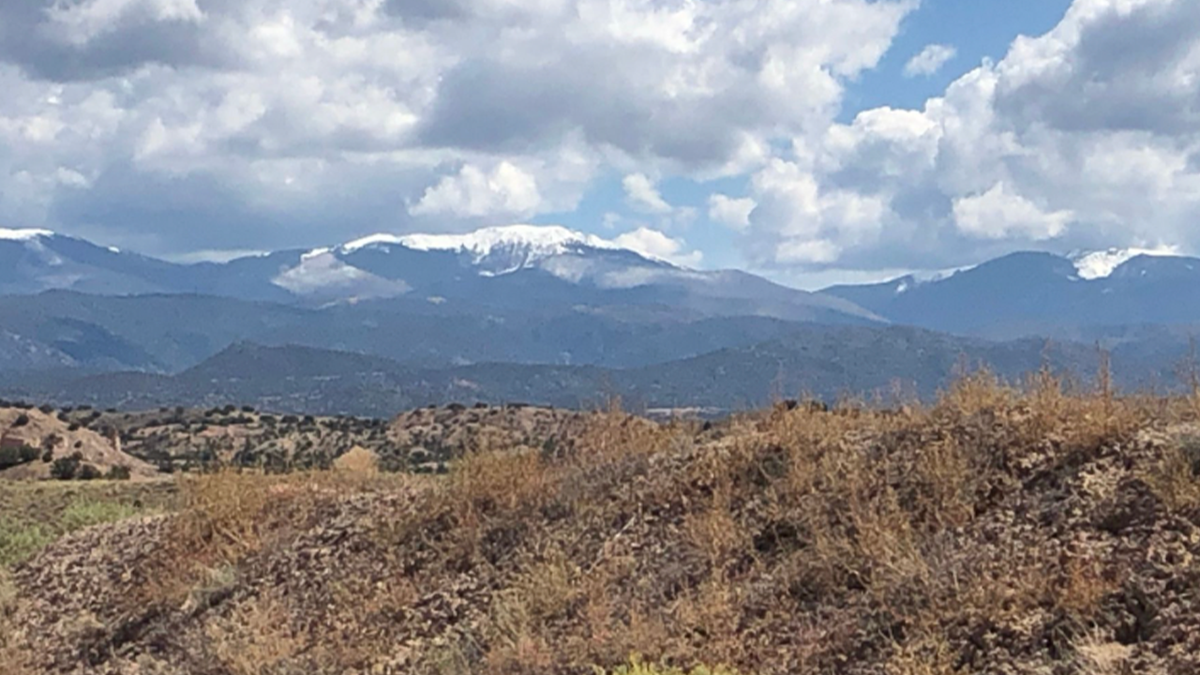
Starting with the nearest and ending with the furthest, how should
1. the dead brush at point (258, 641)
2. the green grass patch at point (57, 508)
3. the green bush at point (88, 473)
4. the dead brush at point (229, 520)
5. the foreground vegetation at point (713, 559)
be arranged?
the foreground vegetation at point (713, 559)
the dead brush at point (258, 641)
the dead brush at point (229, 520)
the green grass patch at point (57, 508)
the green bush at point (88, 473)

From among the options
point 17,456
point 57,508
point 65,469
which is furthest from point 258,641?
point 17,456

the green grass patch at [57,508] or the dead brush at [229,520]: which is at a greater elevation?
the dead brush at [229,520]

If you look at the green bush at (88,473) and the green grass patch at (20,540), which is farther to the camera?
the green bush at (88,473)

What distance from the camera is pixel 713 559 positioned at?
1087cm

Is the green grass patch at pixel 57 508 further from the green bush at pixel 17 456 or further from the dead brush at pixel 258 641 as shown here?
the green bush at pixel 17 456

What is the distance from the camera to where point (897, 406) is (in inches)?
512

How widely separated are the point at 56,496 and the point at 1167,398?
19173mm

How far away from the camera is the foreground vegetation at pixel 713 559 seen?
868 centimetres

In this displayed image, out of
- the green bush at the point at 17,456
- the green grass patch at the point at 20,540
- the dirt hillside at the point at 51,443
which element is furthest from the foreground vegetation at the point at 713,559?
the green bush at the point at 17,456

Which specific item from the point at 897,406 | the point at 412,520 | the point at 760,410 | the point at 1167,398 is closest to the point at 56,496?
the point at 412,520

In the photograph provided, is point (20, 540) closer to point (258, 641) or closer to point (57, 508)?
point (57, 508)

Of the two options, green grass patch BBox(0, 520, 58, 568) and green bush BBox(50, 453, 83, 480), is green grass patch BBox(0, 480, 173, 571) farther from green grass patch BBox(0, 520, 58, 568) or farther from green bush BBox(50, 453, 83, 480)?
green bush BBox(50, 453, 83, 480)

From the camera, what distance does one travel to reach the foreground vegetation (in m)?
8.68

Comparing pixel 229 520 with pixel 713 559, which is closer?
pixel 713 559
